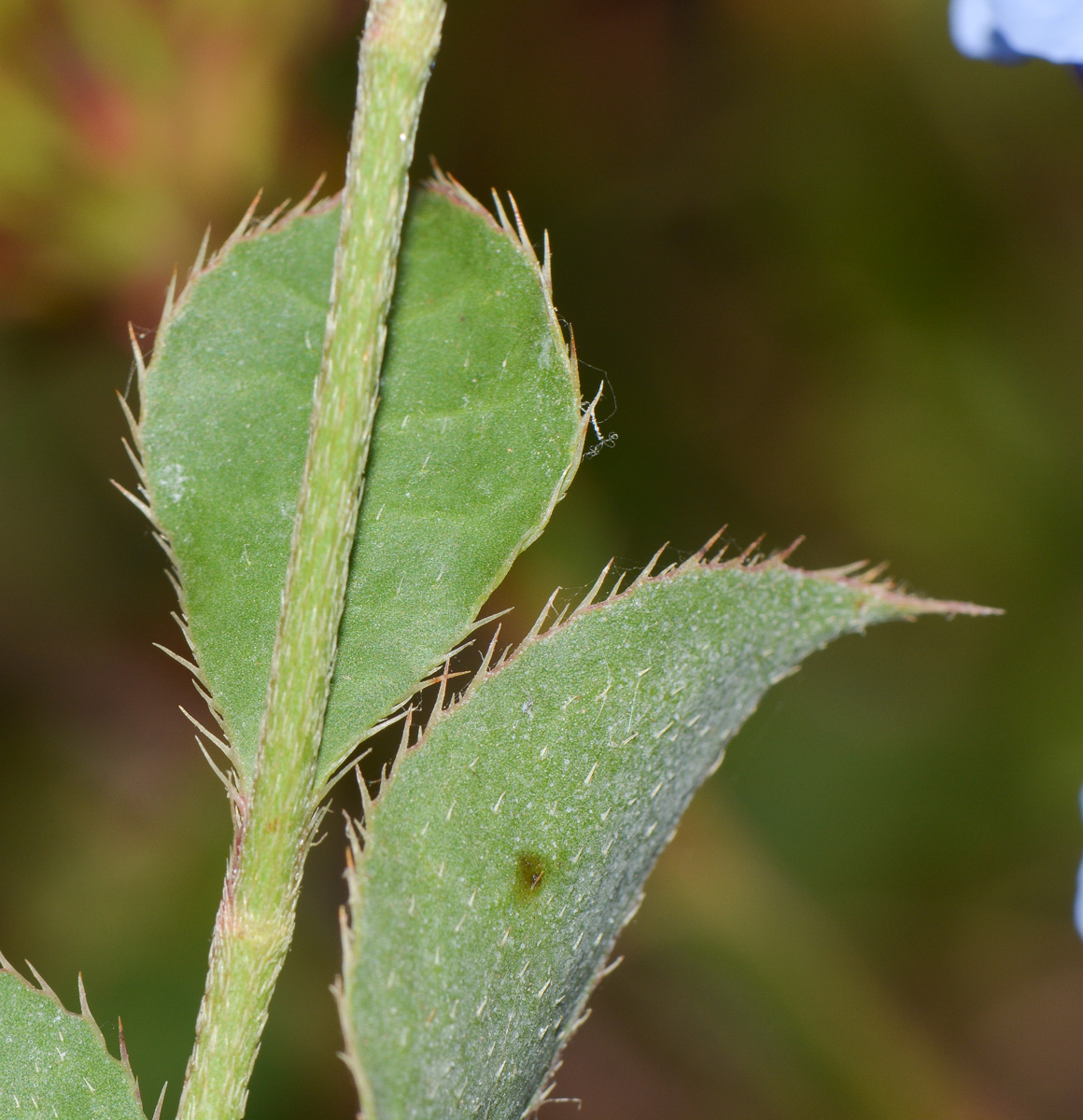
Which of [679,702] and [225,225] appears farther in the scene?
[225,225]

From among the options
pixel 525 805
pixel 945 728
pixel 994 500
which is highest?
pixel 994 500

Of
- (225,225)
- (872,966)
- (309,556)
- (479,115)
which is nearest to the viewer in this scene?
(309,556)

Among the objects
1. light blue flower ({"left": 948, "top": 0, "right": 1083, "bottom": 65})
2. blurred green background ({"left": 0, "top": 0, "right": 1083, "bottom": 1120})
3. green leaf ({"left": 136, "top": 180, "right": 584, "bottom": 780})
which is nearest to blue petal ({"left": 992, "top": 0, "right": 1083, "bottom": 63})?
light blue flower ({"left": 948, "top": 0, "right": 1083, "bottom": 65})

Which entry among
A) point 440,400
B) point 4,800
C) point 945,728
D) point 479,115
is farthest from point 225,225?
point 945,728

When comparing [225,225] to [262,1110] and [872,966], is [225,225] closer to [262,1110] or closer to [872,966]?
[262,1110]

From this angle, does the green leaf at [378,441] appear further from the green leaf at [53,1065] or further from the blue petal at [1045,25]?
the blue petal at [1045,25]

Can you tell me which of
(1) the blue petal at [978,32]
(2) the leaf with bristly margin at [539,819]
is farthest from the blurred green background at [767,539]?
(2) the leaf with bristly margin at [539,819]
